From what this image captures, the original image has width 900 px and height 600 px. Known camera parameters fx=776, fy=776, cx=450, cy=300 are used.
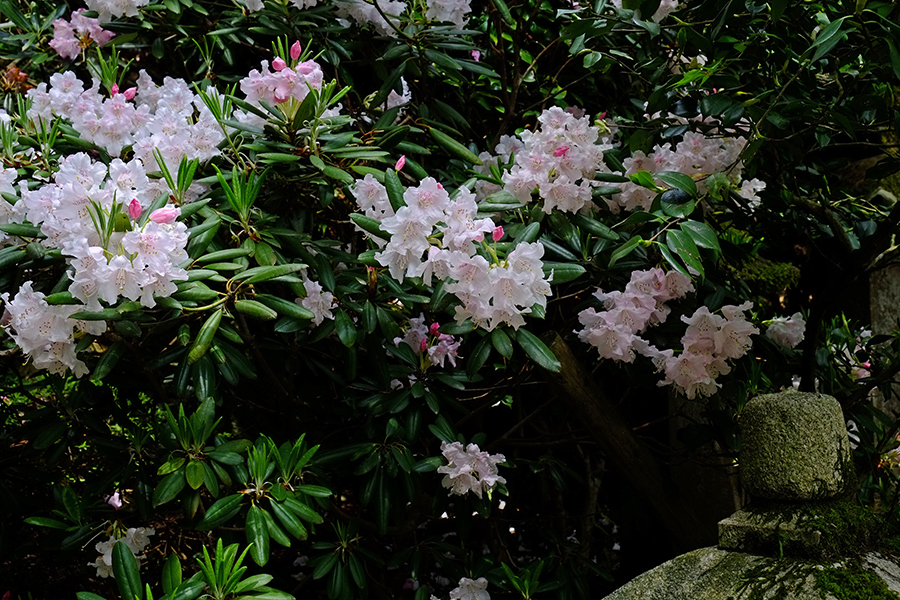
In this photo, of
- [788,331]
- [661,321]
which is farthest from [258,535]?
[788,331]

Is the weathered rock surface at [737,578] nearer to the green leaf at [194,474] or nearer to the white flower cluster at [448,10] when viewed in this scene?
the green leaf at [194,474]

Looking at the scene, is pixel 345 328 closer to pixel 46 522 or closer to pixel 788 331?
pixel 46 522

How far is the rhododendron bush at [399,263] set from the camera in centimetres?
151

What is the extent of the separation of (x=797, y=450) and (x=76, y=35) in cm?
242

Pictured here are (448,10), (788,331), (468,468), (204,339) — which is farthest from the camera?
(448,10)

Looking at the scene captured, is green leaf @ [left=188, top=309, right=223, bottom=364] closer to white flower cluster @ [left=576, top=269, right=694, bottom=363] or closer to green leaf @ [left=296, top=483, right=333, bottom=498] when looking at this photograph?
green leaf @ [left=296, top=483, right=333, bottom=498]

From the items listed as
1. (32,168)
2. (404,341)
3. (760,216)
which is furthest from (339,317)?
(760,216)

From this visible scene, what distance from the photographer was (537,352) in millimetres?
1553

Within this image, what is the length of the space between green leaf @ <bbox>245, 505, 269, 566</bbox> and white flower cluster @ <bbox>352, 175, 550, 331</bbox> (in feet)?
1.79

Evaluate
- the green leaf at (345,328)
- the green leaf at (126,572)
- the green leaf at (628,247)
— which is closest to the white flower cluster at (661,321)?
the green leaf at (628,247)

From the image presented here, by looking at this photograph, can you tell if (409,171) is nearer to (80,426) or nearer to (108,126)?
(108,126)

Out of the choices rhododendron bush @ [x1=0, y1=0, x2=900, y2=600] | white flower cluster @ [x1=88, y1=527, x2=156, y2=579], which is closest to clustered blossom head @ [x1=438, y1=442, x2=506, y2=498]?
rhododendron bush @ [x1=0, y1=0, x2=900, y2=600]

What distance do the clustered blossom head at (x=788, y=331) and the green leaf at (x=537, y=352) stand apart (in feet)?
2.85

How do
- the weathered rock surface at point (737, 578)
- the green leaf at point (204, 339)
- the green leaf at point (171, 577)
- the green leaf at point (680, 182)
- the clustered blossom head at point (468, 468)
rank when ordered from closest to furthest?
the weathered rock surface at point (737, 578) < the green leaf at point (171, 577) < the green leaf at point (204, 339) < the green leaf at point (680, 182) < the clustered blossom head at point (468, 468)
